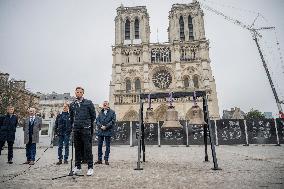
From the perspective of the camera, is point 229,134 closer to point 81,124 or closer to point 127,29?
point 81,124

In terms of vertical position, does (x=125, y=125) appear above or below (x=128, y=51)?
below

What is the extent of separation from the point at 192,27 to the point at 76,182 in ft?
131

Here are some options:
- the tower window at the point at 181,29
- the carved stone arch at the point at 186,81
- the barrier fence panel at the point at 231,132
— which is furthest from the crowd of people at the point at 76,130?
the tower window at the point at 181,29

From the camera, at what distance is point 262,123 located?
15586mm

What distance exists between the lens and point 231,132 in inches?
616

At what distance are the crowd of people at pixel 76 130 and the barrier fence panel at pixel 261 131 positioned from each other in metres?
11.3

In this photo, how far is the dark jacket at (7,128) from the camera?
8.16 m

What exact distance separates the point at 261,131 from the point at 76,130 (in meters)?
13.8

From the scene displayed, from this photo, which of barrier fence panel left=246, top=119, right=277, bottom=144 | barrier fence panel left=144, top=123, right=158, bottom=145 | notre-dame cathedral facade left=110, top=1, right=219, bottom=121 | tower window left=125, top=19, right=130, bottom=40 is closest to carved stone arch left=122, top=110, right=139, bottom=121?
notre-dame cathedral facade left=110, top=1, right=219, bottom=121

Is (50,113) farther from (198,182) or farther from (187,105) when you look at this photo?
(198,182)

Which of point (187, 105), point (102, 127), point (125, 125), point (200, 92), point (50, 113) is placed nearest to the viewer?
point (200, 92)

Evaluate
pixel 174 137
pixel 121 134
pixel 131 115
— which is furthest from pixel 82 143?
pixel 131 115

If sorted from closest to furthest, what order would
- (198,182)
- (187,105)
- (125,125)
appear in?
(198,182), (125,125), (187,105)

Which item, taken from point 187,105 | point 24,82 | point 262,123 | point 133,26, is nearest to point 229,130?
point 262,123
